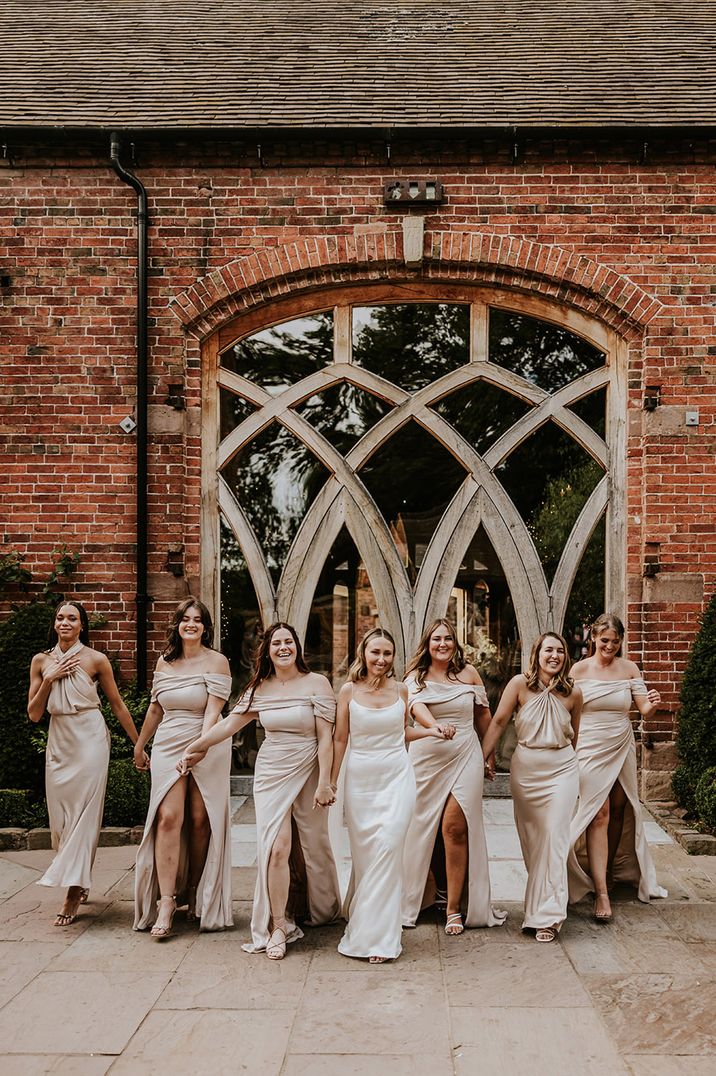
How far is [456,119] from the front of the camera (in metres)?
8.28

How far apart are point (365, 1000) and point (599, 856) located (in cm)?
190

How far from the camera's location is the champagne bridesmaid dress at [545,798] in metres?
5.25

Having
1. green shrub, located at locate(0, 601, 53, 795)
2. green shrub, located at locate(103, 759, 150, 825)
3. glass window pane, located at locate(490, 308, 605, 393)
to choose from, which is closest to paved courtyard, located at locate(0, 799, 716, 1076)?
green shrub, located at locate(103, 759, 150, 825)

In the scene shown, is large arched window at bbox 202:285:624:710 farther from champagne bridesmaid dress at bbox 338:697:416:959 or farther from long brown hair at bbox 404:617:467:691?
champagne bridesmaid dress at bbox 338:697:416:959

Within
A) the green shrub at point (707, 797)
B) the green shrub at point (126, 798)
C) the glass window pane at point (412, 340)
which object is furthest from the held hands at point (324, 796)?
the glass window pane at point (412, 340)

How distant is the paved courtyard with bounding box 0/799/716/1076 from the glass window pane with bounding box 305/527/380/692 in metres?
3.06

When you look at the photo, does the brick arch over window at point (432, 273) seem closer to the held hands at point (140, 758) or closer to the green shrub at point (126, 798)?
the green shrub at point (126, 798)

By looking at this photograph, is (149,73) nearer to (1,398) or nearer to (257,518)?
(1,398)

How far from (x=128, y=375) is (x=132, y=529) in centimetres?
135

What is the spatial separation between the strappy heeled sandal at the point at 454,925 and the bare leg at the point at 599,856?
0.82 metres

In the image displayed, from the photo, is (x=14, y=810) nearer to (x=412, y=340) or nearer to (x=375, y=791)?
(x=375, y=791)

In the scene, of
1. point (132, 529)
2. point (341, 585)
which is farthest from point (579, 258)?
point (132, 529)

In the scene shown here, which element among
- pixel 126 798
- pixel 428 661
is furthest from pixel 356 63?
pixel 126 798

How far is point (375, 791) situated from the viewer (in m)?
5.11
